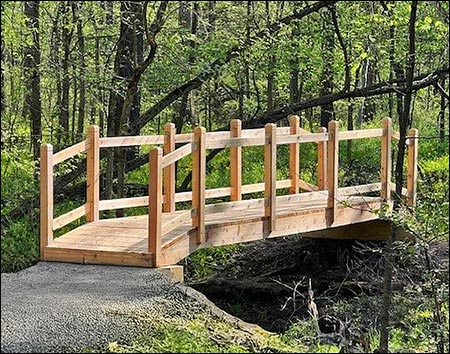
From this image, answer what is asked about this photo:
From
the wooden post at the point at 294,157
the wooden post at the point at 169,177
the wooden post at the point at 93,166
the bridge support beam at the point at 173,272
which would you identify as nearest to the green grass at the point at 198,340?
Result: the bridge support beam at the point at 173,272

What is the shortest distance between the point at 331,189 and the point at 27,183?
3801 millimetres

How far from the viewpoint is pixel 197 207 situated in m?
8.45

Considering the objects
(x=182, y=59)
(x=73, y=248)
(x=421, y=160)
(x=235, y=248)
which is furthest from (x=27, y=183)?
(x=421, y=160)

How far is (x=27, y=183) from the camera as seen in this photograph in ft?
28.6

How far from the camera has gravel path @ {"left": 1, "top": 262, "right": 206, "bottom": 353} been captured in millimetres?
5402

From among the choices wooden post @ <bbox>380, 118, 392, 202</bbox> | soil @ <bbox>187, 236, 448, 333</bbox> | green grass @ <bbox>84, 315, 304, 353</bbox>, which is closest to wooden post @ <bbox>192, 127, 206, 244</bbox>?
soil @ <bbox>187, 236, 448, 333</bbox>

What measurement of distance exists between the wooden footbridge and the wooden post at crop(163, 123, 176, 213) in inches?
0.5

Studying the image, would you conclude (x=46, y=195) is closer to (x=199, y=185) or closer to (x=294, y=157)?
(x=199, y=185)

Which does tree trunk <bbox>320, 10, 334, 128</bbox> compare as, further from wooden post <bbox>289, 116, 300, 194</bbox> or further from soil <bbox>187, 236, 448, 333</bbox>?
soil <bbox>187, 236, 448, 333</bbox>

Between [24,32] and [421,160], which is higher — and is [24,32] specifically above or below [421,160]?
above

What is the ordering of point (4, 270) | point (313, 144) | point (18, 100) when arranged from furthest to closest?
point (313, 144)
point (18, 100)
point (4, 270)

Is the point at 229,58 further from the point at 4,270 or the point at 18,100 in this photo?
the point at 4,270

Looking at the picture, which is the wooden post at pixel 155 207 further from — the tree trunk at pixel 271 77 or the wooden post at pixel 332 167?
the tree trunk at pixel 271 77

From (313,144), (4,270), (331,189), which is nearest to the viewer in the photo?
(4,270)
